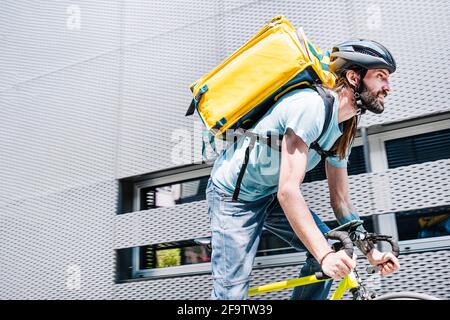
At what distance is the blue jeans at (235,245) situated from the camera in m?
1.72

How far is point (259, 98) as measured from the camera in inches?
68.9

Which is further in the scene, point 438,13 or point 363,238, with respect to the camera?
point 438,13

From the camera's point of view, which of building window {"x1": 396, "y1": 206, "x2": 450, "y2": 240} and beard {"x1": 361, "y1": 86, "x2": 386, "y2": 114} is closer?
beard {"x1": 361, "y1": 86, "x2": 386, "y2": 114}

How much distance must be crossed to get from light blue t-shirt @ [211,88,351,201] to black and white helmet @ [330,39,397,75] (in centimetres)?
15

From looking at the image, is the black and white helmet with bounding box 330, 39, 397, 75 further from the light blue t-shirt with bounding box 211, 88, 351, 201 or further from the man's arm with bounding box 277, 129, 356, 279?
the man's arm with bounding box 277, 129, 356, 279

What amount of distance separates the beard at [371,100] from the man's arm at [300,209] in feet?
1.09

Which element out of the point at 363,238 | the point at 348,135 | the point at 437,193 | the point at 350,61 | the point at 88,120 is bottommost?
the point at 363,238

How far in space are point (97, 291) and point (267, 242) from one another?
120 cm

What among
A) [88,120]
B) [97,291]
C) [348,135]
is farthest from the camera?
[88,120]

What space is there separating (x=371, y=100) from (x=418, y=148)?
83 cm

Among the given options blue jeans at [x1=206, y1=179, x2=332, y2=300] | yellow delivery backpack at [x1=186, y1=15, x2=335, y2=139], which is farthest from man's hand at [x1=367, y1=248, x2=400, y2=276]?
yellow delivery backpack at [x1=186, y1=15, x2=335, y2=139]

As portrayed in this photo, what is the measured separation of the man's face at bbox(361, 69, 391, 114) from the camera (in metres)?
1.74
